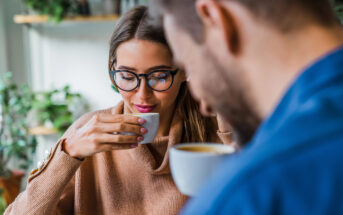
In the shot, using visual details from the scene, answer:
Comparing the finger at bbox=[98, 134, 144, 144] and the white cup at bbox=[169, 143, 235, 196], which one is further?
the finger at bbox=[98, 134, 144, 144]

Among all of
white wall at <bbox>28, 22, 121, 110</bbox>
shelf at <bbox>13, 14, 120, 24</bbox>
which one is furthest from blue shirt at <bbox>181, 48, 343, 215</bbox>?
white wall at <bbox>28, 22, 121, 110</bbox>

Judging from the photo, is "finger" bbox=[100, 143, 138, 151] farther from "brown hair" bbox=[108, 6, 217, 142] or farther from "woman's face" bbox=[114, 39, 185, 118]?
"brown hair" bbox=[108, 6, 217, 142]

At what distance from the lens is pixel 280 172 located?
403 millimetres

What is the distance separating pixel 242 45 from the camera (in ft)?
1.70

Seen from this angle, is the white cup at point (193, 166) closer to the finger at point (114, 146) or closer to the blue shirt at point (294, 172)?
the blue shirt at point (294, 172)

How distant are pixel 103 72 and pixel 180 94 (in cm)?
213

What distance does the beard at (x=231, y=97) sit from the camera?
1.75ft

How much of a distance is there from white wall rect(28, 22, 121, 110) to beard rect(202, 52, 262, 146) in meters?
2.93

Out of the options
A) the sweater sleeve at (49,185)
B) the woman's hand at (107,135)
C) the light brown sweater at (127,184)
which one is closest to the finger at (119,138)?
the woman's hand at (107,135)

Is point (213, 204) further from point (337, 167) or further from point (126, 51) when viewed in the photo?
point (126, 51)

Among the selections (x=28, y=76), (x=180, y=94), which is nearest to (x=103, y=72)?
(x=28, y=76)

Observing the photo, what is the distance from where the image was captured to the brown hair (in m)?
1.28

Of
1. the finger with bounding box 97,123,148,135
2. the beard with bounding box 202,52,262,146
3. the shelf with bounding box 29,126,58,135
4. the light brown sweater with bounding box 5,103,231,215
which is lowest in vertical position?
the shelf with bounding box 29,126,58,135

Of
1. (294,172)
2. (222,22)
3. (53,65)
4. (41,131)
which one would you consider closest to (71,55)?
(53,65)
